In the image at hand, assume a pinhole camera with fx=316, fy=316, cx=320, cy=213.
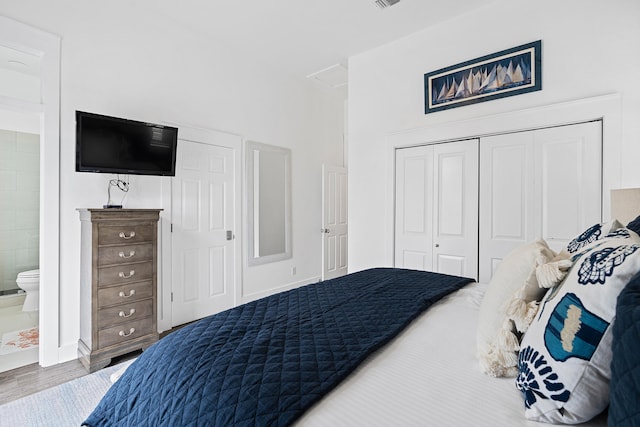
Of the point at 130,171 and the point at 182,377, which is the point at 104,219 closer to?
the point at 130,171

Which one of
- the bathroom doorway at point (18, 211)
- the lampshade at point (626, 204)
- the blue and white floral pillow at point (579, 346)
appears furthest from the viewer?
the bathroom doorway at point (18, 211)

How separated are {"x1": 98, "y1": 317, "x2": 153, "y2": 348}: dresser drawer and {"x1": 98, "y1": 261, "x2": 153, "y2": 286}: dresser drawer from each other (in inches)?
14.2

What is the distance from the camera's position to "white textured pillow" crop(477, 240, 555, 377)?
0.91 m

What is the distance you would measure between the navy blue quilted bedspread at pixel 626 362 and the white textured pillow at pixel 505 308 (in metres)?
0.39

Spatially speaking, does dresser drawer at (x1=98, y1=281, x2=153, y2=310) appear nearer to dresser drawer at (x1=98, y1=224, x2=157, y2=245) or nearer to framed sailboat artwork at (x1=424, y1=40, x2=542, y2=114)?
dresser drawer at (x1=98, y1=224, x2=157, y2=245)

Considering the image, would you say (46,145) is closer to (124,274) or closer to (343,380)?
(124,274)

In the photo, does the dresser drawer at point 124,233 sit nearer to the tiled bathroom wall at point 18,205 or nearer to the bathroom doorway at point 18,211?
the bathroom doorway at point 18,211

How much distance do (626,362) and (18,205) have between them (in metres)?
4.96

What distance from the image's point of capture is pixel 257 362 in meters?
0.89

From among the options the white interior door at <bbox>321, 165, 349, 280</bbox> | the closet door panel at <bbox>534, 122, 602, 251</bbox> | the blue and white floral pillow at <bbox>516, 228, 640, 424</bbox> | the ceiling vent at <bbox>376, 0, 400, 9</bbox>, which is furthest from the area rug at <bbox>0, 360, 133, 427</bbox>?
the ceiling vent at <bbox>376, 0, 400, 9</bbox>

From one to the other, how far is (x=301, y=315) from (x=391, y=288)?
2.07ft

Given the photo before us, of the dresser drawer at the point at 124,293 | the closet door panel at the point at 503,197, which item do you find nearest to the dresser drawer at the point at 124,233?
the dresser drawer at the point at 124,293

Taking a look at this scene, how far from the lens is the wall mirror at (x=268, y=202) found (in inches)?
162

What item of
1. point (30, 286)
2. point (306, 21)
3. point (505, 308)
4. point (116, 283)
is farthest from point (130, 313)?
point (306, 21)
